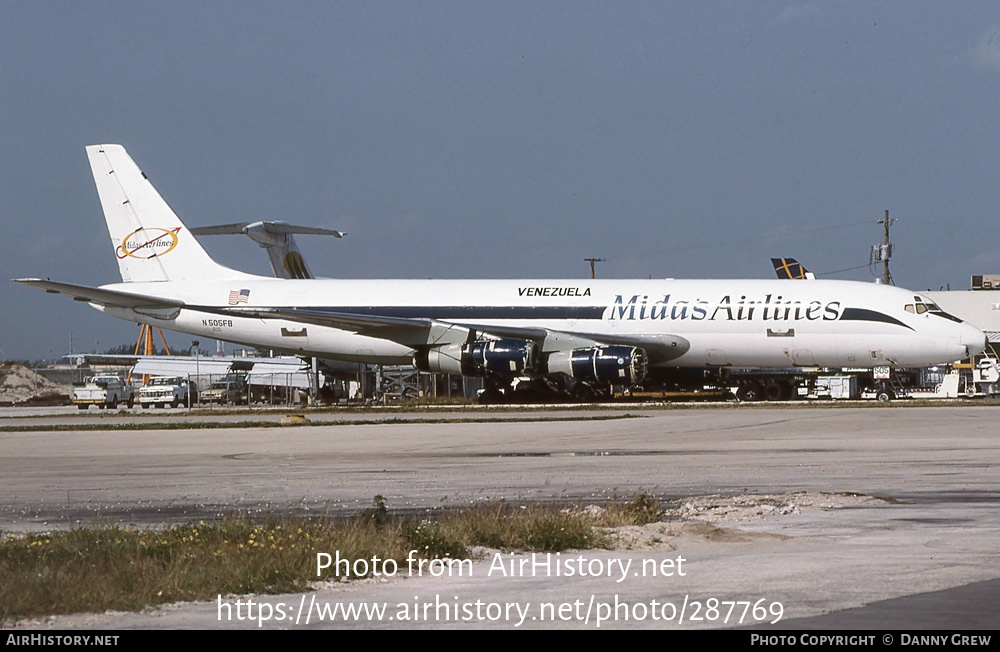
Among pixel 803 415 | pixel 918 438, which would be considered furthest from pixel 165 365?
pixel 918 438

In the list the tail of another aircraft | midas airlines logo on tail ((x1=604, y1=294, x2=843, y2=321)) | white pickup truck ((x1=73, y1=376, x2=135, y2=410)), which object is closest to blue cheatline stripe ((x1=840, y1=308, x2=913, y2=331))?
midas airlines logo on tail ((x1=604, y1=294, x2=843, y2=321))

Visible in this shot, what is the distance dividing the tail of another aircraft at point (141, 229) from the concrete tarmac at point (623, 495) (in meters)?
18.8

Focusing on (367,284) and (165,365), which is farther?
(165,365)

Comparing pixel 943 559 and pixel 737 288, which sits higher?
pixel 737 288

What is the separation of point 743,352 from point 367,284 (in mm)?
14269

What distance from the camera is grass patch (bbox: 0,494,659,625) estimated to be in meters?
8.29

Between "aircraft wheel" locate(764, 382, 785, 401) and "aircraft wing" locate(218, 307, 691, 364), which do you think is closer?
"aircraft wing" locate(218, 307, 691, 364)

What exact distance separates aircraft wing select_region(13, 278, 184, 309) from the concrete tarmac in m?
13.4

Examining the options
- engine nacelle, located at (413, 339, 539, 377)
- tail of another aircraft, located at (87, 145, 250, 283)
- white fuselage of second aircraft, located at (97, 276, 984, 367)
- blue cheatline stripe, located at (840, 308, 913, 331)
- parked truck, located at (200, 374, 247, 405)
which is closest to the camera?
blue cheatline stripe, located at (840, 308, 913, 331)

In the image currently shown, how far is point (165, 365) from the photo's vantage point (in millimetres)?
70375

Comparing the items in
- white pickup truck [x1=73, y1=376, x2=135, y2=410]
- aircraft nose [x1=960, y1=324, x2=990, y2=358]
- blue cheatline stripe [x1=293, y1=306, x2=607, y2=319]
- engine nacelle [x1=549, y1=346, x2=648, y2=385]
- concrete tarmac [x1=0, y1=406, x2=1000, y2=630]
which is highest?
blue cheatline stripe [x1=293, y1=306, x2=607, y2=319]

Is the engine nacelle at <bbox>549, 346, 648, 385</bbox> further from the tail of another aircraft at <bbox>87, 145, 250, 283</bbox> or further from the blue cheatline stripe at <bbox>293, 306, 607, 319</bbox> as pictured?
the tail of another aircraft at <bbox>87, 145, 250, 283</bbox>

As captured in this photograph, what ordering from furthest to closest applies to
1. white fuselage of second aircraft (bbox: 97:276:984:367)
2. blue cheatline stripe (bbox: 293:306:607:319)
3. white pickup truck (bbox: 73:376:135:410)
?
1. white pickup truck (bbox: 73:376:135:410)
2. blue cheatline stripe (bbox: 293:306:607:319)
3. white fuselage of second aircraft (bbox: 97:276:984:367)
